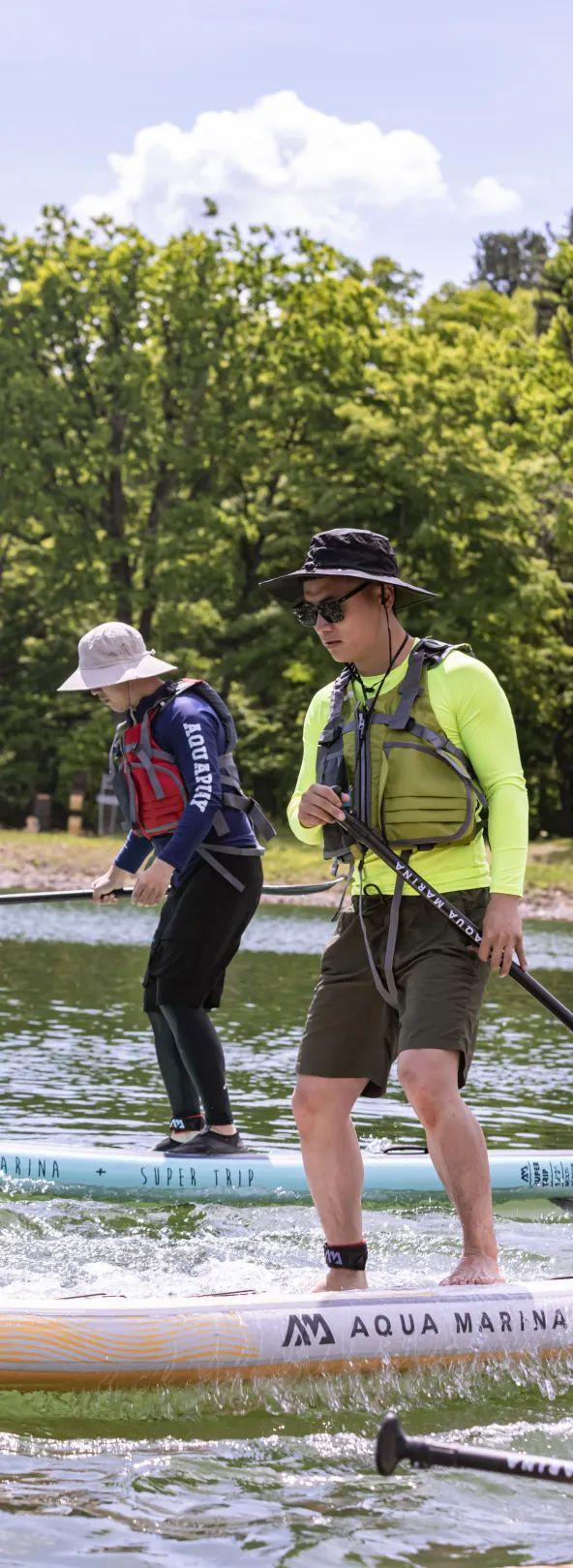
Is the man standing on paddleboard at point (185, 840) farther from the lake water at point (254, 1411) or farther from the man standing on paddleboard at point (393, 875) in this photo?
the man standing on paddleboard at point (393, 875)

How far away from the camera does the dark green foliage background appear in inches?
1544

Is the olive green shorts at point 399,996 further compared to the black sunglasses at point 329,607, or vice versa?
the black sunglasses at point 329,607

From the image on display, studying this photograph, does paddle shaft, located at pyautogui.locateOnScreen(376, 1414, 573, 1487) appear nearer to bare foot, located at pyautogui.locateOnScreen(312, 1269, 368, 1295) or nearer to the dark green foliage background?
bare foot, located at pyautogui.locateOnScreen(312, 1269, 368, 1295)

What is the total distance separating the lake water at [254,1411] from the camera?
3744mm

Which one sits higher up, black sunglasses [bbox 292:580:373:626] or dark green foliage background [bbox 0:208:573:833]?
dark green foliage background [bbox 0:208:573:833]

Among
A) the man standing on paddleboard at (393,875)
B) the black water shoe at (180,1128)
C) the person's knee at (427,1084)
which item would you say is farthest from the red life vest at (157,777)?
the person's knee at (427,1084)

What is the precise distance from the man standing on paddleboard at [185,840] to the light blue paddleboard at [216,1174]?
16 cm

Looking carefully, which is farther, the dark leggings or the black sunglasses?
the dark leggings

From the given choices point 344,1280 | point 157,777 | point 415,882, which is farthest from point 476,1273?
point 157,777

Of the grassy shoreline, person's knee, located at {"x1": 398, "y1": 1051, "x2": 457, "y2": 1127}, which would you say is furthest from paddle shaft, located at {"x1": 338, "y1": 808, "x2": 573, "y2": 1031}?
the grassy shoreline

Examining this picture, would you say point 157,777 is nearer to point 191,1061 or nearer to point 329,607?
point 191,1061

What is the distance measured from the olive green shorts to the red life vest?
1.85m

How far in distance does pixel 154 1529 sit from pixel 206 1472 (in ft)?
1.18

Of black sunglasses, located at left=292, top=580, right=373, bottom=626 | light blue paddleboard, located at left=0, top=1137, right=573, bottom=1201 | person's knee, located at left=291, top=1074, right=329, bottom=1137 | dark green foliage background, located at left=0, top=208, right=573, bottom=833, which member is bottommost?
light blue paddleboard, located at left=0, top=1137, right=573, bottom=1201
